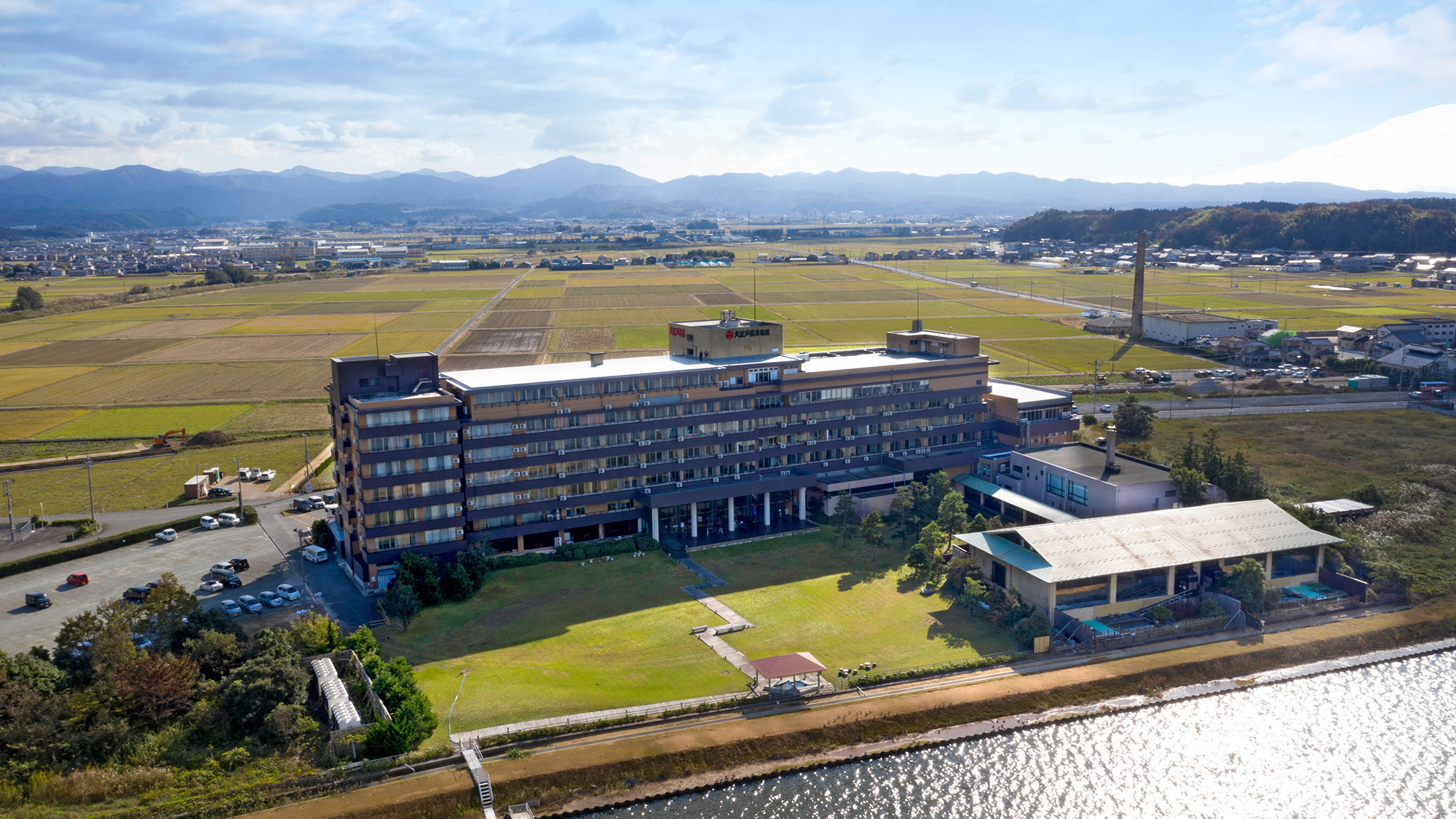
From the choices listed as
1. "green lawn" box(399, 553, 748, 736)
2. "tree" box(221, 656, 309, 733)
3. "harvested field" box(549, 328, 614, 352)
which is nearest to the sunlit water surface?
"green lawn" box(399, 553, 748, 736)

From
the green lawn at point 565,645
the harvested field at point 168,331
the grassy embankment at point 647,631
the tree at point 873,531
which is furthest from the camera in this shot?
the harvested field at point 168,331

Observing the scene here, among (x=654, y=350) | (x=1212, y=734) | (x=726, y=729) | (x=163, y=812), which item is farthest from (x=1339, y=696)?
(x=654, y=350)

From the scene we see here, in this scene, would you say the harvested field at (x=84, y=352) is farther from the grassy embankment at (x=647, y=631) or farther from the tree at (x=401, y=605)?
the grassy embankment at (x=647, y=631)

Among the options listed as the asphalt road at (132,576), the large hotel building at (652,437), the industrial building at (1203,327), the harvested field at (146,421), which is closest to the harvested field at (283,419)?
the harvested field at (146,421)

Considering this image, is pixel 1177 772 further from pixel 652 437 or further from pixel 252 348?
pixel 252 348

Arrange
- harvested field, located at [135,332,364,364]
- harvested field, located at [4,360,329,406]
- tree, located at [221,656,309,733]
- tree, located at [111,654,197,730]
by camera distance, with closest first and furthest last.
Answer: tree, located at [111,654,197,730], tree, located at [221,656,309,733], harvested field, located at [4,360,329,406], harvested field, located at [135,332,364,364]

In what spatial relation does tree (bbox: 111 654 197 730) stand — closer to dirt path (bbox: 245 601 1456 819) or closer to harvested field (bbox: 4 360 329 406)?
dirt path (bbox: 245 601 1456 819)
